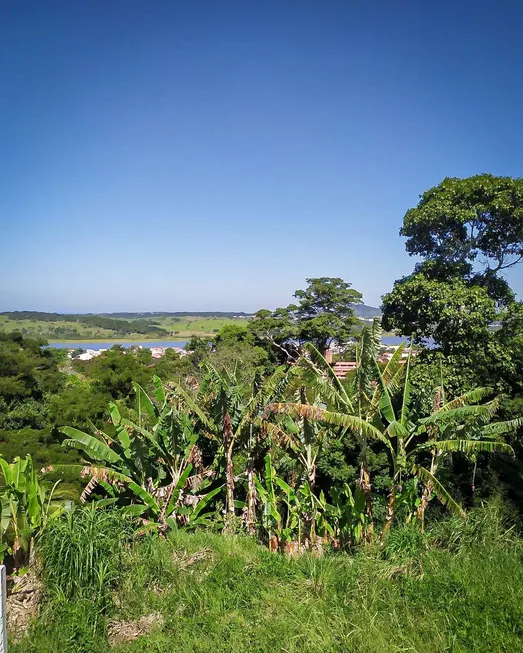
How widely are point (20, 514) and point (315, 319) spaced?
25329 millimetres

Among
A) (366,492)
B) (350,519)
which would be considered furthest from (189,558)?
(366,492)

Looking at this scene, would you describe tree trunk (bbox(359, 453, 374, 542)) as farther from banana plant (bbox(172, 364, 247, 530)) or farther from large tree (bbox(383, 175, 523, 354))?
large tree (bbox(383, 175, 523, 354))

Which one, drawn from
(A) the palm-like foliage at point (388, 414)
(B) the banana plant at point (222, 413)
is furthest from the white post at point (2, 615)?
(B) the banana plant at point (222, 413)

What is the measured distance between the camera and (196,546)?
645 cm

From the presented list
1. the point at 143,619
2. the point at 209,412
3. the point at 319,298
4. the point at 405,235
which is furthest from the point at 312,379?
the point at 319,298

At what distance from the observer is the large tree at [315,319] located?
98.7 feet

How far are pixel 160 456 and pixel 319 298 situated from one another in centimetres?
2540

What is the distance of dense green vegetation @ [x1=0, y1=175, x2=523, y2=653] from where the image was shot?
14.9 ft

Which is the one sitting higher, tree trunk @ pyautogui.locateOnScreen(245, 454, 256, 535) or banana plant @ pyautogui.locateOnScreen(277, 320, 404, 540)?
banana plant @ pyautogui.locateOnScreen(277, 320, 404, 540)

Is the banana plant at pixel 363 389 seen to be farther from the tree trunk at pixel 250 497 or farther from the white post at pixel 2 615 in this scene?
the white post at pixel 2 615

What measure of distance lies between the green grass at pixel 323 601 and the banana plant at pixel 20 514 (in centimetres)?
113

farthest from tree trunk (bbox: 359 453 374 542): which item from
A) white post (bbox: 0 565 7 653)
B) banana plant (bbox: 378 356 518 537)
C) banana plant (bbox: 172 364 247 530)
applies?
white post (bbox: 0 565 7 653)

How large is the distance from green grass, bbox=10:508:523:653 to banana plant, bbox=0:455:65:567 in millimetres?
1131

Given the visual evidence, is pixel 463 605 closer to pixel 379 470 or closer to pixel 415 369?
pixel 379 470
